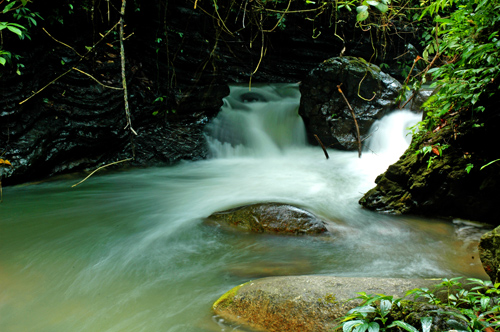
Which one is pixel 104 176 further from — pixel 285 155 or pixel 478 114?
pixel 478 114

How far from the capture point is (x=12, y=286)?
2.62 m

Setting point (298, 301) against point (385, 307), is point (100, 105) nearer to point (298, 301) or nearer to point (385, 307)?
point (298, 301)

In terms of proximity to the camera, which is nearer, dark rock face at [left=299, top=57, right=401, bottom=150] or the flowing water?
the flowing water

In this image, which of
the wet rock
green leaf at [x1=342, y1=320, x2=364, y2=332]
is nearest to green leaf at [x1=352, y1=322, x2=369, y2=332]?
green leaf at [x1=342, y1=320, x2=364, y2=332]

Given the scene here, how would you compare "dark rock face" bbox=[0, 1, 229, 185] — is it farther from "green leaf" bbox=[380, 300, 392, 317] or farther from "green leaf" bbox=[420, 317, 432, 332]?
"green leaf" bbox=[420, 317, 432, 332]

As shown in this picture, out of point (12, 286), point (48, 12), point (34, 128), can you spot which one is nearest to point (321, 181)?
point (12, 286)

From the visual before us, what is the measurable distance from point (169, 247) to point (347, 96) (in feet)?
19.0

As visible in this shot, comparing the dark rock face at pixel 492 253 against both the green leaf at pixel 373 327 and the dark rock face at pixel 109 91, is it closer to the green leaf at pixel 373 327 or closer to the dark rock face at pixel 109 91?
the green leaf at pixel 373 327

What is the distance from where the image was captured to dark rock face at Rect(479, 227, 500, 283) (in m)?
1.86

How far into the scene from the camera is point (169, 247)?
3.46 metres

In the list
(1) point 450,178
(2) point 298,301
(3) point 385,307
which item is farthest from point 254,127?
(3) point 385,307

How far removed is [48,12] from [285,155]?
568cm

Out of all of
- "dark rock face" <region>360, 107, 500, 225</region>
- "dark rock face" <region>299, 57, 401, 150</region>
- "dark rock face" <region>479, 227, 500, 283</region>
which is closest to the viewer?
"dark rock face" <region>479, 227, 500, 283</region>

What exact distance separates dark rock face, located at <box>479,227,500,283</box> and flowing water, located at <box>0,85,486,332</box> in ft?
2.77
